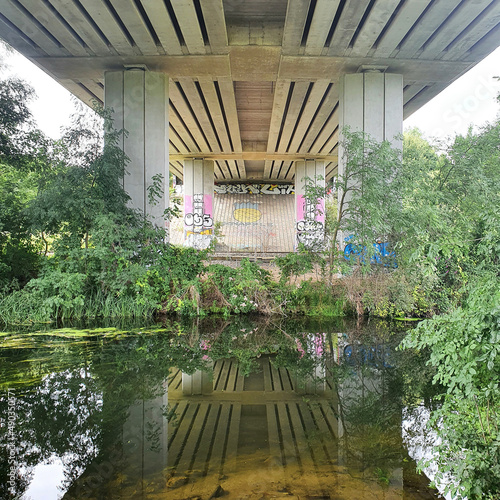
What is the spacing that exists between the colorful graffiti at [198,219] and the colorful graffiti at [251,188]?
708 centimetres

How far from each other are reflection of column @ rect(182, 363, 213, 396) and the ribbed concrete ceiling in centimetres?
704

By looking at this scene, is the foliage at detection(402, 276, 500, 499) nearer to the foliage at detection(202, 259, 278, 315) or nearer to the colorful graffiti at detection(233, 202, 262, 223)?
the foliage at detection(202, 259, 278, 315)

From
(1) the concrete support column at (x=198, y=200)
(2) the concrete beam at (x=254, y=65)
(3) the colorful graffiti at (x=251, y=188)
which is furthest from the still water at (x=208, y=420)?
(3) the colorful graffiti at (x=251, y=188)

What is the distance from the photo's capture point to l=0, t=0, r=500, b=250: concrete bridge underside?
826 cm

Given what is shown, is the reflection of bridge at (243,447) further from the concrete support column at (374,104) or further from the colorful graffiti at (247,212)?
the colorful graffiti at (247,212)

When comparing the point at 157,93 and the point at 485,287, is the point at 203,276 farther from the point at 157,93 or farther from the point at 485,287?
the point at 485,287

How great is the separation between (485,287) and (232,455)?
6.91 ft

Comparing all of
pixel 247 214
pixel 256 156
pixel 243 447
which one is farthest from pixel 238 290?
pixel 247 214

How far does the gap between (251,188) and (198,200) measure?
26.1ft

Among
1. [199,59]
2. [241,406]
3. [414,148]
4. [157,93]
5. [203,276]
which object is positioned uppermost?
[199,59]

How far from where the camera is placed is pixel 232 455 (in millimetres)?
2770

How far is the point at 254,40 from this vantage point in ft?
32.0

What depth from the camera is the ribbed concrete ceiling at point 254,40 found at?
8.17m

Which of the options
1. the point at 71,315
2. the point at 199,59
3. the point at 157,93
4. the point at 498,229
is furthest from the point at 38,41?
the point at 498,229
